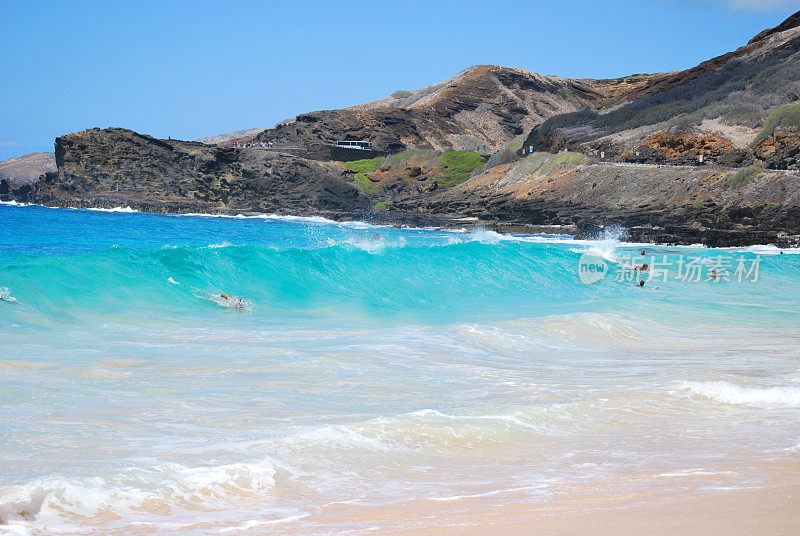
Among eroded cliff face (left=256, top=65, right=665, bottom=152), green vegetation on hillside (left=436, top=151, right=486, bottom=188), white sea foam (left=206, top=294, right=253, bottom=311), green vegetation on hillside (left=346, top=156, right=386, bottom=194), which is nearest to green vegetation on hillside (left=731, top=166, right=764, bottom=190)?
green vegetation on hillside (left=436, top=151, right=486, bottom=188)

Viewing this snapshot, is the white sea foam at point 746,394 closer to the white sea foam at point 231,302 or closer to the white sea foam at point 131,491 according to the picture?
the white sea foam at point 131,491

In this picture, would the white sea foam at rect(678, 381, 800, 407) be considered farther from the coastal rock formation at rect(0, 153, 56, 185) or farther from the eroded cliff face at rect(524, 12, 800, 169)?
the coastal rock formation at rect(0, 153, 56, 185)

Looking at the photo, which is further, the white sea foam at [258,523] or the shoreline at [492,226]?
the shoreline at [492,226]

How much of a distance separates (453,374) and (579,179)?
4329 centimetres

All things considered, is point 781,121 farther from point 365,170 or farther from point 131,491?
point 131,491

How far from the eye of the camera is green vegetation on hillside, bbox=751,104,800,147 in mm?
45375

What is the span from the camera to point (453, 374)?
32.1 ft

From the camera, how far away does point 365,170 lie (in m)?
82.4

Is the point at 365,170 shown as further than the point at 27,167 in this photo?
No

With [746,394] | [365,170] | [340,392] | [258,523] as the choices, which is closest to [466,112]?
[365,170]

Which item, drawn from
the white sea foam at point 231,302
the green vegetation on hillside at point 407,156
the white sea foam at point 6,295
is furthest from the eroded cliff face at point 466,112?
the white sea foam at point 6,295

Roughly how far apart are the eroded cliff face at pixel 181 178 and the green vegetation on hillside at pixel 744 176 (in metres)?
37.5

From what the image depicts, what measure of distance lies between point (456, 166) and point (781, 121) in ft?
107

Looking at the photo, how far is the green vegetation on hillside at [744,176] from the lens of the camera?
4003 cm
